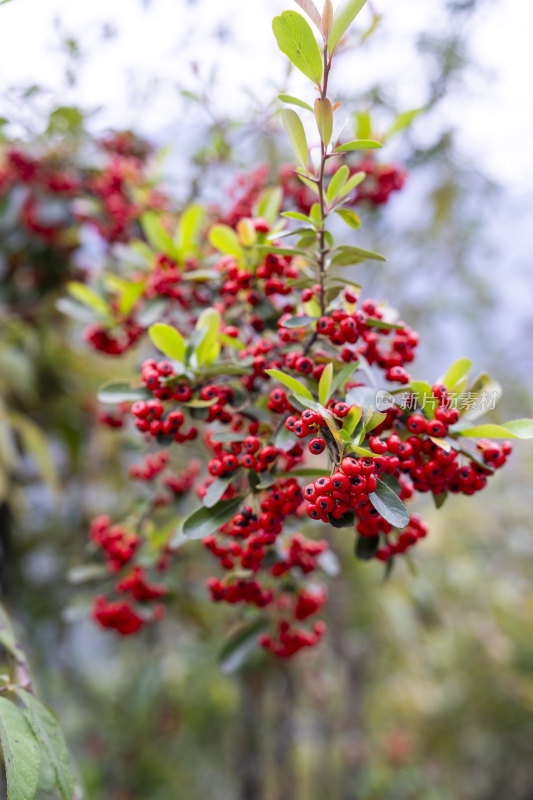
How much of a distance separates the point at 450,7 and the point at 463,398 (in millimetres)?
1482

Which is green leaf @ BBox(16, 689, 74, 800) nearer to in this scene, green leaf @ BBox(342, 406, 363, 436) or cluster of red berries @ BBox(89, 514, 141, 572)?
cluster of red berries @ BBox(89, 514, 141, 572)

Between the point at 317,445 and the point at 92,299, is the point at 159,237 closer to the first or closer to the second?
the point at 92,299

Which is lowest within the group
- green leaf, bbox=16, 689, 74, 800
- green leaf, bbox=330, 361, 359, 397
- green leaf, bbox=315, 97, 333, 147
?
green leaf, bbox=16, 689, 74, 800

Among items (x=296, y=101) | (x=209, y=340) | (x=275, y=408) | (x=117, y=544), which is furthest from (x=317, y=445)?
(x=117, y=544)

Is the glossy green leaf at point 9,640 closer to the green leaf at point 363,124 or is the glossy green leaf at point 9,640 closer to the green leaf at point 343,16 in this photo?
the green leaf at point 343,16

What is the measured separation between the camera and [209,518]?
2.29 ft

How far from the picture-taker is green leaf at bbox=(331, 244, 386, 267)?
70 centimetres

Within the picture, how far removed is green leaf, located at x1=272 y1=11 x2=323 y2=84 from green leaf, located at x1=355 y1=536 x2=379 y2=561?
0.55 metres

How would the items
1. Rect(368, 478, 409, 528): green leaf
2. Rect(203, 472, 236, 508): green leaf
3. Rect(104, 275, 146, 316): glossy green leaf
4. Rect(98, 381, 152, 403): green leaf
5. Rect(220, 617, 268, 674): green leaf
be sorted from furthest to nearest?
Rect(104, 275, 146, 316): glossy green leaf → Rect(220, 617, 268, 674): green leaf → Rect(98, 381, 152, 403): green leaf → Rect(203, 472, 236, 508): green leaf → Rect(368, 478, 409, 528): green leaf

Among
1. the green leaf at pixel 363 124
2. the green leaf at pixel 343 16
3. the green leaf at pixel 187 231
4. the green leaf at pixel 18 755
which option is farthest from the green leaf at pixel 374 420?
the green leaf at pixel 363 124

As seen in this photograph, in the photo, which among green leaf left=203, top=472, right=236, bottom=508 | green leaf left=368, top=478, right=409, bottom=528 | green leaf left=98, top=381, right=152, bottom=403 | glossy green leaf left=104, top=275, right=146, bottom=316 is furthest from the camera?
glossy green leaf left=104, top=275, right=146, bottom=316

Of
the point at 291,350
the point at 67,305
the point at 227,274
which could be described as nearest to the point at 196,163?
the point at 67,305

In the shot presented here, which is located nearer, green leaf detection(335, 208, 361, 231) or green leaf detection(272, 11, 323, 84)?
green leaf detection(272, 11, 323, 84)

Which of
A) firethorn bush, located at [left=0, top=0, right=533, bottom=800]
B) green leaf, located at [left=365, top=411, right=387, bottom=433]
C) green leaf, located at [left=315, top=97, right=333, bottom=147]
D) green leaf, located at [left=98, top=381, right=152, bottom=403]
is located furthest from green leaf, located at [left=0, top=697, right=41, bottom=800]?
green leaf, located at [left=315, top=97, right=333, bottom=147]
